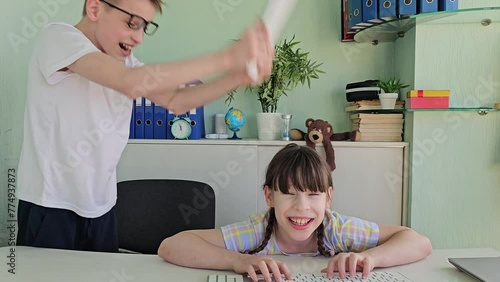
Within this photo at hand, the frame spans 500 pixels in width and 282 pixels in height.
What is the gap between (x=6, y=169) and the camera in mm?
2176

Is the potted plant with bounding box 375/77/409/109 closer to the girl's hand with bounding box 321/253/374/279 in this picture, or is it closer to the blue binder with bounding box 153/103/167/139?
the blue binder with bounding box 153/103/167/139

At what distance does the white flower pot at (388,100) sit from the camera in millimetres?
2104

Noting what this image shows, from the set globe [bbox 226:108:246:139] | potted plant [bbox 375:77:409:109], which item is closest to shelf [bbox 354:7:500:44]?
potted plant [bbox 375:77:409:109]

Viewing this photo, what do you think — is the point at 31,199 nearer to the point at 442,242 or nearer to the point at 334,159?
the point at 334,159

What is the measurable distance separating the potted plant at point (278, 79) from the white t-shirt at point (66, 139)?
44.3 inches

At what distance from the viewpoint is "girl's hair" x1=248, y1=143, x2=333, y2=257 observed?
1188mm

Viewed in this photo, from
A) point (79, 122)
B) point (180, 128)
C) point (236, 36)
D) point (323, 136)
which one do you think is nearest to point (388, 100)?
point (323, 136)

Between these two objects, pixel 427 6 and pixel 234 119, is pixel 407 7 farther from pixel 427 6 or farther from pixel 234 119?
pixel 234 119

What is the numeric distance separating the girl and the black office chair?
0.59 metres

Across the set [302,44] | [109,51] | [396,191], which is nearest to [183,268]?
[109,51]

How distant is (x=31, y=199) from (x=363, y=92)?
61.9 inches

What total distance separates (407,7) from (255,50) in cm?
136

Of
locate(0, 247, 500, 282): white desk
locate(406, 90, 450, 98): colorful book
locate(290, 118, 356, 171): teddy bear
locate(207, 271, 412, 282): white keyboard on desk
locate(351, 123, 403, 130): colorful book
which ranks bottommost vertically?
locate(0, 247, 500, 282): white desk

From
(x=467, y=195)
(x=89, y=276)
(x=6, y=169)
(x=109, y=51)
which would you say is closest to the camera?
(x=89, y=276)
